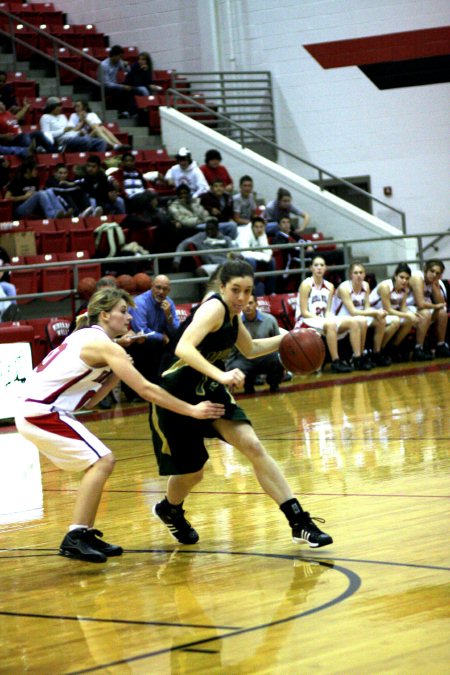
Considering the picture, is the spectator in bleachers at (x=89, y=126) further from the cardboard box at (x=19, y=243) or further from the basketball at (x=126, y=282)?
the basketball at (x=126, y=282)

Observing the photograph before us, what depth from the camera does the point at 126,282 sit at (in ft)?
38.8

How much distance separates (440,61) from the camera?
55.6 feet

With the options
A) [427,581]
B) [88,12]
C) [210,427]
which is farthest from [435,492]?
[88,12]

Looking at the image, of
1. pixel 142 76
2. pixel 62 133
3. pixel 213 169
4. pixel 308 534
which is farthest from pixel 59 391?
pixel 142 76

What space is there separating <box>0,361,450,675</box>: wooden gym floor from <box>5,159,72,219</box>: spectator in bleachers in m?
5.85

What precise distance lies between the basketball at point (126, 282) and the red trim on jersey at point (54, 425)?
6.68 meters

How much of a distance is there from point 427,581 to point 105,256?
9.46 meters

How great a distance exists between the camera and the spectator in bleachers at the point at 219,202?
14875 millimetres

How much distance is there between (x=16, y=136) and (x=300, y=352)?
1013 centimetres

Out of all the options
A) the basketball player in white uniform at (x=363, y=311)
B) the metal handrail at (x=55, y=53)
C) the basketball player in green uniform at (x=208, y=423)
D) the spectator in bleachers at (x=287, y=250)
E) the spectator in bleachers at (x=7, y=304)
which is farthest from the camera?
the metal handrail at (x=55, y=53)

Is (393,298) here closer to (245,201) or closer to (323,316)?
(323,316)

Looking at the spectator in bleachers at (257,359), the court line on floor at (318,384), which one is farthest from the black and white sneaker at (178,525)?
the spectator in bleachers at (257,359)

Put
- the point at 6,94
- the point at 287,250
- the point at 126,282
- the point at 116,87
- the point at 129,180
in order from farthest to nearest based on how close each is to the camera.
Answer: the point at 116,87 → the point at 6,94 → the point at 129,180 → the point at 287,250 → the point at 126,282

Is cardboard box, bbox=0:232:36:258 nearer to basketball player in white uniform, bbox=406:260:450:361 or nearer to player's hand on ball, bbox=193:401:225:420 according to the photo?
basketball player in white uniform, bbox=406:260:450:361
